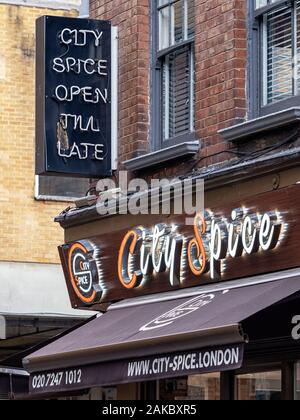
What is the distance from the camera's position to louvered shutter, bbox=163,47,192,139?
524 inches

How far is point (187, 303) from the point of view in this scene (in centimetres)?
1198

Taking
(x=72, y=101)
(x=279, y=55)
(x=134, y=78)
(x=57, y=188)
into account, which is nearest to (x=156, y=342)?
(x=279, y=55)

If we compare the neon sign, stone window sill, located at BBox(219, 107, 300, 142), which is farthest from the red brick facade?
the neon sign

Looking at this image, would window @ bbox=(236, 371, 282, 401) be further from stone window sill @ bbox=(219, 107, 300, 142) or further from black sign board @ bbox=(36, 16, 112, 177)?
black sign board @ bbox=(36, 16, 112, 177)

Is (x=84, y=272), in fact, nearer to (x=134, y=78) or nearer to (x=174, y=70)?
(x=134, y=78)

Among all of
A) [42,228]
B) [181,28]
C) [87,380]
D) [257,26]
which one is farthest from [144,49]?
[42,228]

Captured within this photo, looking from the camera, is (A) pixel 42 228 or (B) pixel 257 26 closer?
(B) pixel 257 26

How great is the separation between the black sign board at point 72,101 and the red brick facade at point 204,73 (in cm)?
Answer: 28

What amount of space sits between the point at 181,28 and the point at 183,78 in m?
0.51

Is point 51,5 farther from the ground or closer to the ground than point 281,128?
farther from the ground

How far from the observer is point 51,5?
23109 millimetres

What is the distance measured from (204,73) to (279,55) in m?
0.99

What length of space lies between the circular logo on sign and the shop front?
0.01 metres

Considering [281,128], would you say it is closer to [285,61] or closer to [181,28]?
[285,61]
